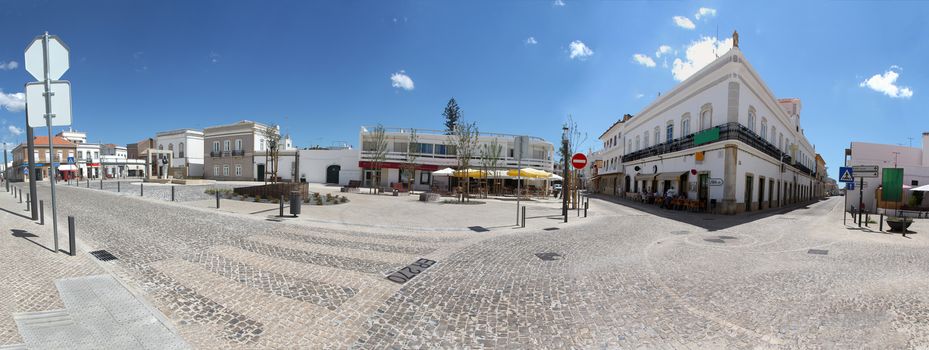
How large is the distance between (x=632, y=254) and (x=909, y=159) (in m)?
40.5

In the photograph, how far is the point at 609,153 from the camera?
4269 centimetres

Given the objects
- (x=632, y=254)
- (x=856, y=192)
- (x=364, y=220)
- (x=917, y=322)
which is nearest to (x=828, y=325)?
(x=917, y=322)

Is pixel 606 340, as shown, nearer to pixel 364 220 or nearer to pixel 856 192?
pixel 364 220

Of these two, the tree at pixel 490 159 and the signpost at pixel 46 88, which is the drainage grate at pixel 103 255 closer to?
the signpost at pixel 46 88

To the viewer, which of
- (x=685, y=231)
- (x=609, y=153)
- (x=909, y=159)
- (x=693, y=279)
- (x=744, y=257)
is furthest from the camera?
(x=609, y=153)

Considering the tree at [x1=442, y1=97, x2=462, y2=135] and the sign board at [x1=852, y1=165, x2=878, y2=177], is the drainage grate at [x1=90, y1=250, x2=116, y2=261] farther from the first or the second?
the tree at [x1=442, y1=97, x2=462, y2=135]

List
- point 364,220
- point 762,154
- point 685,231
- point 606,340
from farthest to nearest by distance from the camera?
point 762,154 → point 364,220 → point 685,231 → point 606,340

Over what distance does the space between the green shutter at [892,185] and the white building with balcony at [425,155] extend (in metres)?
25.7

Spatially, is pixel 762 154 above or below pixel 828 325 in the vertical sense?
above

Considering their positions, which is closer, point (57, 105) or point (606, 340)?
point (606, 340)

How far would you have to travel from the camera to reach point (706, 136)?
60.6ft

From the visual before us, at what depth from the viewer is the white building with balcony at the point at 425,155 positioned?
4000cm

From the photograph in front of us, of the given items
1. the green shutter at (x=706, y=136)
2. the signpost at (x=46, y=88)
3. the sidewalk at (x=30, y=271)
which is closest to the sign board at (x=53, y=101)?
the signpost at (x=46, y=88)

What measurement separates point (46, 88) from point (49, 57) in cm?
53
